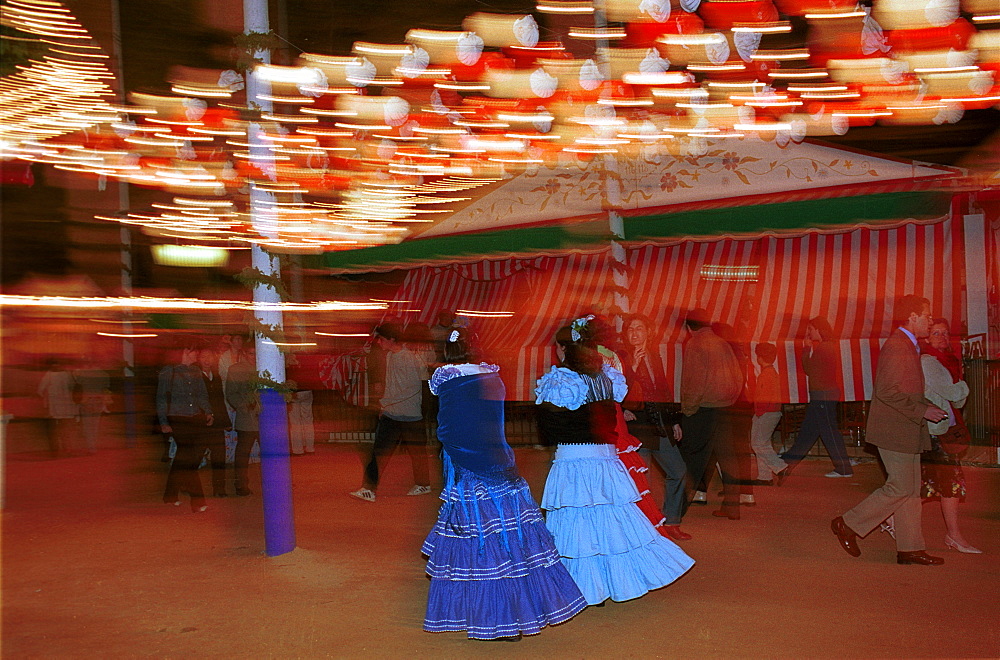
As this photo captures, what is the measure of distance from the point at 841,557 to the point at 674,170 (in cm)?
490

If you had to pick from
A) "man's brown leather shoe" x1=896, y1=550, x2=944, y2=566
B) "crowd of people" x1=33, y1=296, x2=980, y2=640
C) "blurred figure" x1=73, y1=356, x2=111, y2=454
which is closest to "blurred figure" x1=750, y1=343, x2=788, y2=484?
"crowd of people" x1=33, y1=296, x2=980, y2=640

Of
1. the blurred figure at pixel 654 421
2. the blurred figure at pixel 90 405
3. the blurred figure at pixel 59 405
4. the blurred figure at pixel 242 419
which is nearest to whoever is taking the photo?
the blurred figure at pixel 654 421

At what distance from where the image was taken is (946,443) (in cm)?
683

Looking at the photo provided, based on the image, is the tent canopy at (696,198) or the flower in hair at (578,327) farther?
the tent canopy at (696,198)

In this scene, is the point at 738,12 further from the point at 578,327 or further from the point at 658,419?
the point at 578,327

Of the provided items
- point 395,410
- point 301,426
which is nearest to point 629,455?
point 395,410

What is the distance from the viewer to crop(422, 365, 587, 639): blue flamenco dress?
16.2ft

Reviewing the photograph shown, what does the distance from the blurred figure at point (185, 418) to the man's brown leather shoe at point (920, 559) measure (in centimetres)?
672

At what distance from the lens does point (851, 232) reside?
34.2 feet

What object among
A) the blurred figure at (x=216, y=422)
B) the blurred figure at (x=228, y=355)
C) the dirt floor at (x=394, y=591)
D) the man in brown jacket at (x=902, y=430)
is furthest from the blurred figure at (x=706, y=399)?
the blurred figure at (x=228, y=355)

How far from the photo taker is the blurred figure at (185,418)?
938 cm

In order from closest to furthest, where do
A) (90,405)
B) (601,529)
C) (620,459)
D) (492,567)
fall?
(492,567) < (601,529) < (620,459) < (90,405)

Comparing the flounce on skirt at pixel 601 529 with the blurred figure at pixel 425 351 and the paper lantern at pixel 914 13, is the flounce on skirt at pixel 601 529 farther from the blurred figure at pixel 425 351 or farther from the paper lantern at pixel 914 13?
the paper lantern at pixel 914 13

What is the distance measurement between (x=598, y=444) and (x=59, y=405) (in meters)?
11.9
